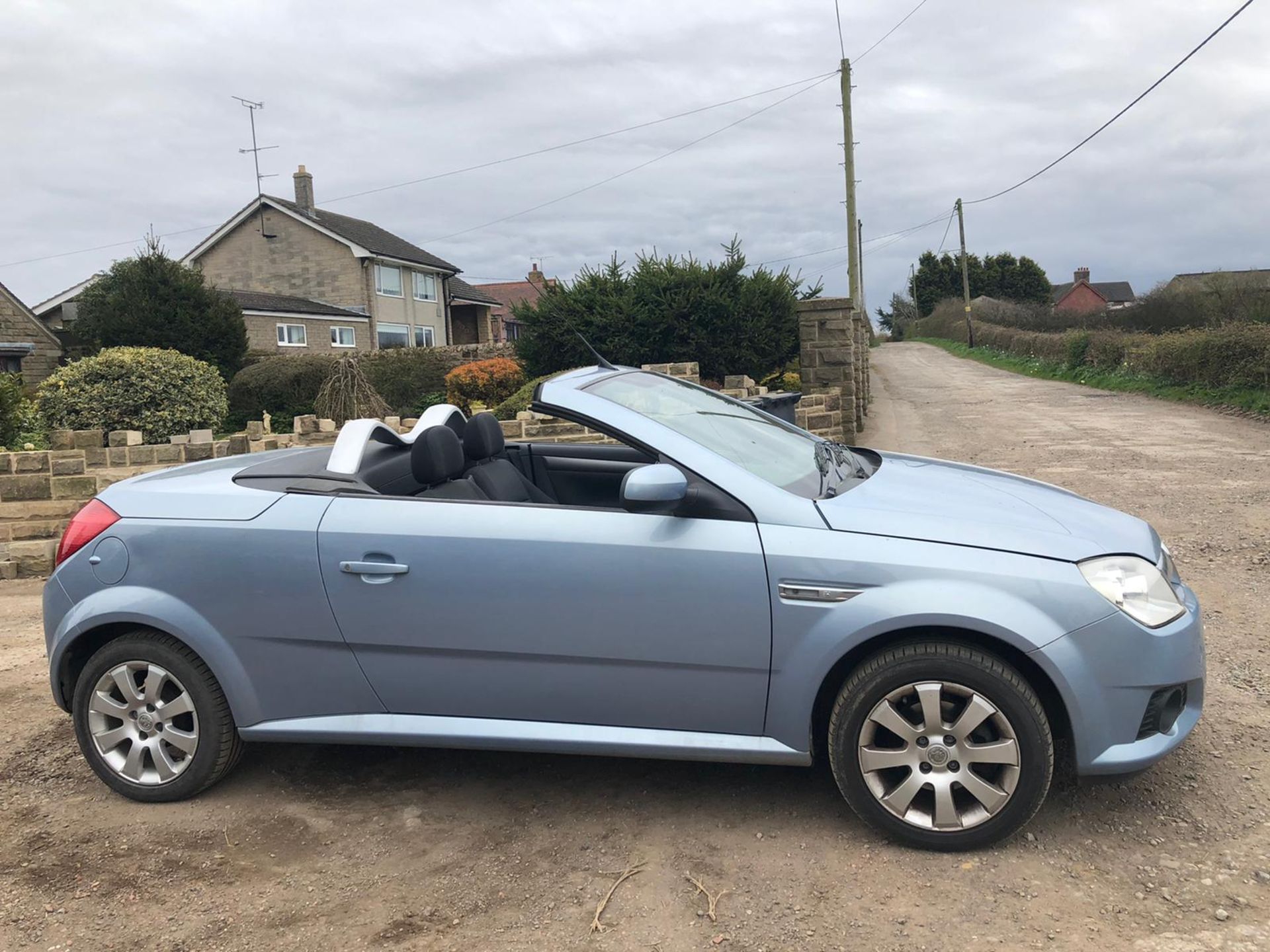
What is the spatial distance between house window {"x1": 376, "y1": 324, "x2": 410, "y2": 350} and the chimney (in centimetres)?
633

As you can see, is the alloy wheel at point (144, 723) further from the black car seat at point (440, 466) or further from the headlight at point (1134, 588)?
the headlight at point (1134, 588)

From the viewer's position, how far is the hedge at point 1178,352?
16.3 m

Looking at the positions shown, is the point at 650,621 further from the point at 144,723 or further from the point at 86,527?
the point at 86,527

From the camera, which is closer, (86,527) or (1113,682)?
(1113,682)

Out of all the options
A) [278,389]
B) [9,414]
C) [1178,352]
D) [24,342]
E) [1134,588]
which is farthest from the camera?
[24,342]

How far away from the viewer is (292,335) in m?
39.5

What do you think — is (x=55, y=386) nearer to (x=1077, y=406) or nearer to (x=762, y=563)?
(x=762, y=563)

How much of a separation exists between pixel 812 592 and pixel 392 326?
44.1m

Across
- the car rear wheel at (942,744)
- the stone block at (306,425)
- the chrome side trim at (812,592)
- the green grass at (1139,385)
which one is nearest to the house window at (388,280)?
the green grass at (1139,385)

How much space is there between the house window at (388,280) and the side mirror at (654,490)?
4282 centimetres

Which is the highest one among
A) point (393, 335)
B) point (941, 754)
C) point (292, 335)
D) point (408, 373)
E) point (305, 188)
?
point (305, 188)

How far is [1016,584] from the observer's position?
9.96 ft

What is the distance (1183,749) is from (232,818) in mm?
3602

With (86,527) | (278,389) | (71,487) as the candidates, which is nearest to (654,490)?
(86,527)
